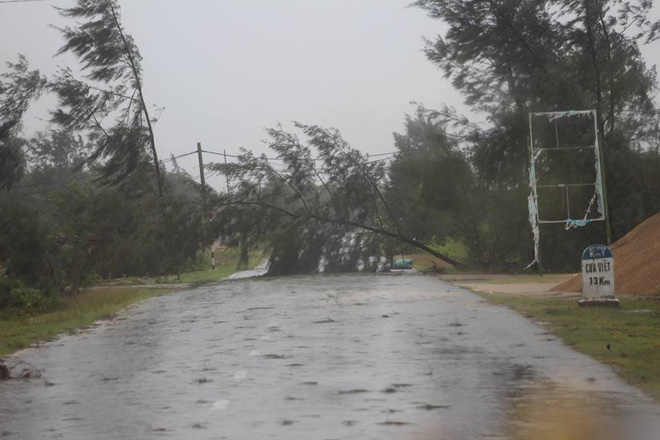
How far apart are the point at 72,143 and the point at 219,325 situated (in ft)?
321

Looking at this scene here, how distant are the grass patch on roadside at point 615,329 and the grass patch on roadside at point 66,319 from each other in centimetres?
790

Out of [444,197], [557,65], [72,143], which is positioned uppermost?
[72,143]

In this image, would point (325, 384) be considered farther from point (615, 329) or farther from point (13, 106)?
point (13, 106)

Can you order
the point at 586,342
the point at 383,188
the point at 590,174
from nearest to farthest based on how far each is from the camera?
the point at 586,342 → the point at 590,174 → the point at 383,188

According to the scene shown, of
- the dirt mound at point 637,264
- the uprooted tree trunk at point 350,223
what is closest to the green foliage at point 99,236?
the uprooted tree trunk at point 350,223

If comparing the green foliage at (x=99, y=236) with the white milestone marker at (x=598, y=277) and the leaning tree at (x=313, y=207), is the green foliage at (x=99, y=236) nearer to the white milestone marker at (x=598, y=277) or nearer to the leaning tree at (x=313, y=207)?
the leaning tree at (x=313, y=207)

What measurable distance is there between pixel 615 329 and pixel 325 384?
6.56 metres

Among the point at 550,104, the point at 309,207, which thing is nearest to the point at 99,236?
the point at 309,207

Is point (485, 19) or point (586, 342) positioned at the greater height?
point (485, 19)

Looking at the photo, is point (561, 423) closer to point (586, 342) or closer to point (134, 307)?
point (586, 342)

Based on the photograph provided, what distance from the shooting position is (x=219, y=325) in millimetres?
19188

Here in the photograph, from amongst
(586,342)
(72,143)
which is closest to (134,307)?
(586,342)

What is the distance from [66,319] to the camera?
22469mm

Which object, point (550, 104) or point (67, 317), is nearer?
point (67, 317)
